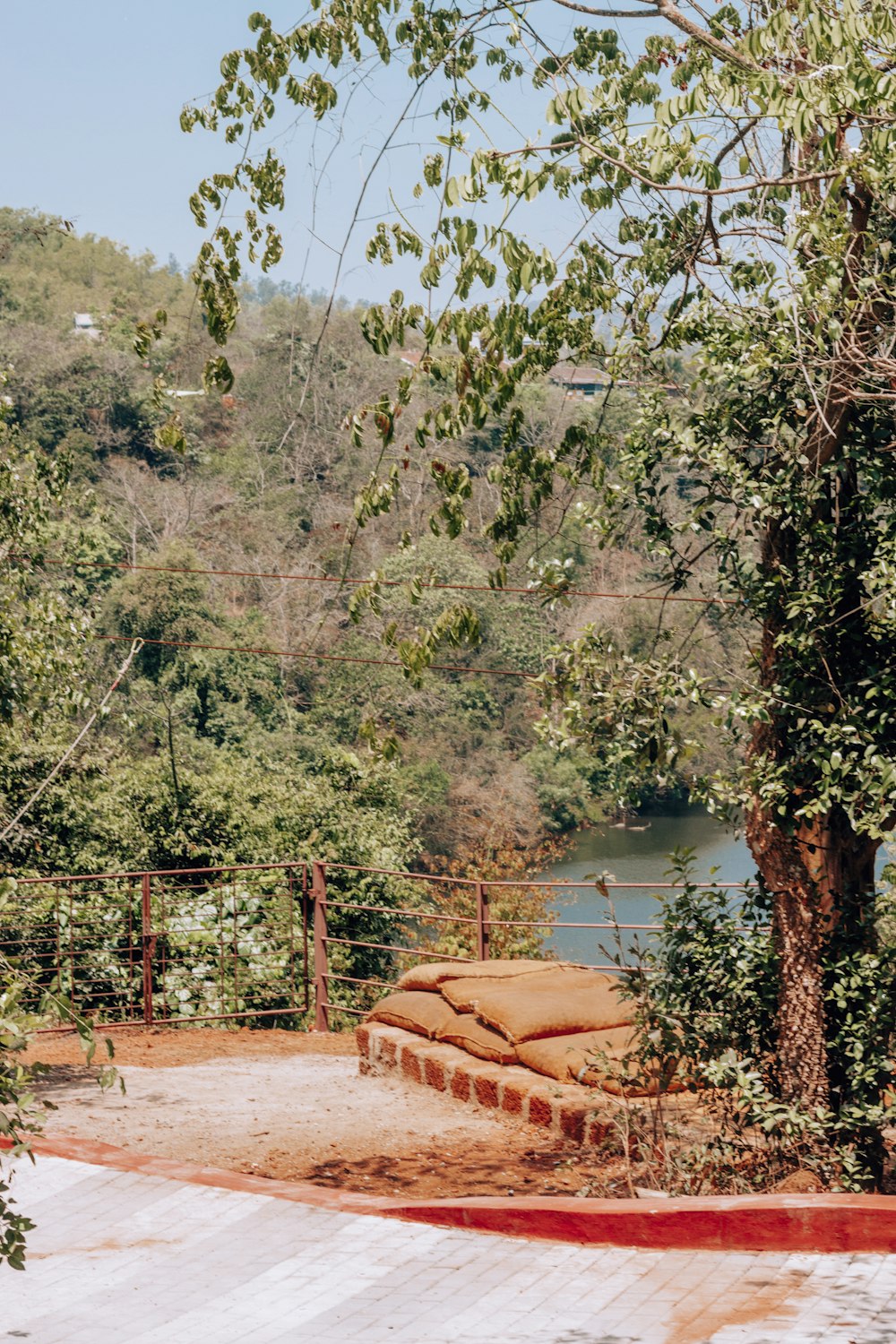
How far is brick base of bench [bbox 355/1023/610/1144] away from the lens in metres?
7.11

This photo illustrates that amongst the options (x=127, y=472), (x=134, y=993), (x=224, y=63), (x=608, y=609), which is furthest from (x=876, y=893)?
(x=127, y=472)

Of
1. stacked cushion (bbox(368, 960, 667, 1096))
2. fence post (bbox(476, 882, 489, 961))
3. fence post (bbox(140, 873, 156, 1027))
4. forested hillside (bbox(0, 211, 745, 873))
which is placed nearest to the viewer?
stacked cushion (bbox(368, 960, 667, 1096))

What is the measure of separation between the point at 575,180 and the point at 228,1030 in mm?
7654

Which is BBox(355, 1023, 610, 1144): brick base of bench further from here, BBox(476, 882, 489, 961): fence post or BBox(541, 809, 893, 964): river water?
BBox(541, 809, 893, 964): river water

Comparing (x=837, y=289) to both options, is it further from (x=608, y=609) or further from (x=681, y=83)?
(x=608, y=609)

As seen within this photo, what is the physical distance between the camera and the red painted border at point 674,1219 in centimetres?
499

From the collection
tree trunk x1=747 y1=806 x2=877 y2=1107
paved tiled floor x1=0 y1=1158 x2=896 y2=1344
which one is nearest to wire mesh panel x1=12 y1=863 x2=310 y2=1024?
paved tiled floor x1=0 y1=1158 x2=896 y2=1344

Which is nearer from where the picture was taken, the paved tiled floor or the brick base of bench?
the paved tiled floor

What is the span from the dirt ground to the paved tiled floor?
874 millimetres

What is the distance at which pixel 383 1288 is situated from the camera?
4961 mm

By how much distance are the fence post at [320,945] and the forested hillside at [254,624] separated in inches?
45.5

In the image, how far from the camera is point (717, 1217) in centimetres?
513

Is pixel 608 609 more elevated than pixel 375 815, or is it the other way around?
pixel 608 609

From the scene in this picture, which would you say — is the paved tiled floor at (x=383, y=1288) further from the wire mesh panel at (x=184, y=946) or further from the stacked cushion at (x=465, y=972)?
the wire mesh panel at (x=184, y=946)
